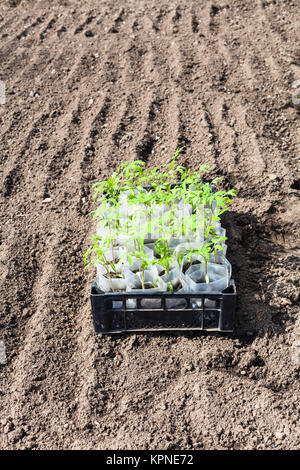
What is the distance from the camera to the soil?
8.73ft

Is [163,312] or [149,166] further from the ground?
[149,166]

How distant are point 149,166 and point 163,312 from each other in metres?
1.73

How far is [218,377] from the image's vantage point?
278cm

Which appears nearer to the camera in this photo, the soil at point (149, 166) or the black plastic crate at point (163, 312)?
the soil at point (149, 166)

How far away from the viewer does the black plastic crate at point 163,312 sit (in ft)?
9.10

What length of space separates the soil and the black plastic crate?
0.09m

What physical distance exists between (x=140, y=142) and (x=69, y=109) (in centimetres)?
95

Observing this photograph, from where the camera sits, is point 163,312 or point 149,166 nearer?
point 163,312

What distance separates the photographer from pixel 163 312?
2.86 meters

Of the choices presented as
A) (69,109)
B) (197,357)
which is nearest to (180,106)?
(69,109)

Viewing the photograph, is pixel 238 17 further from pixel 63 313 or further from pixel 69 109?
pixel 63 313

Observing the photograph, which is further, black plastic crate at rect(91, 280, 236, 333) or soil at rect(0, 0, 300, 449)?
black plastic crate at rect(91, 280, 236, 333)

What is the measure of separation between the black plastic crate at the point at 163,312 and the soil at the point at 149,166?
0.09 meters

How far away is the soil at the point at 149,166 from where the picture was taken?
2.66 metres
